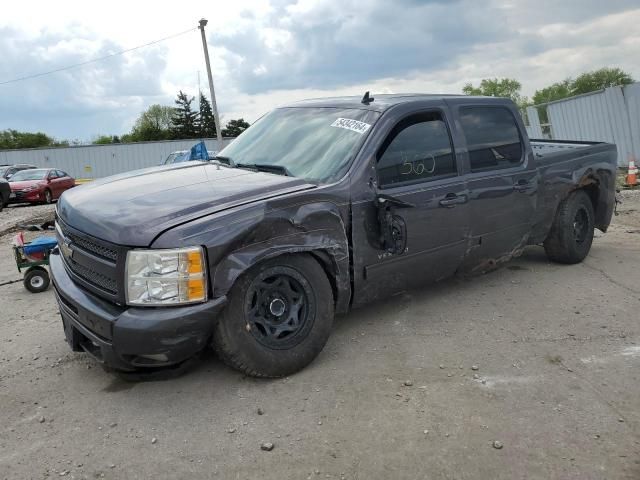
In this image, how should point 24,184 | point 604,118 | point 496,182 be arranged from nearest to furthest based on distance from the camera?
point 496,182, point 604,118, point 24,184

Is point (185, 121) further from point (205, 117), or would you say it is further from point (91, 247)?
point (91, 247)

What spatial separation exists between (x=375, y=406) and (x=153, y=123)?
9741 centimetres

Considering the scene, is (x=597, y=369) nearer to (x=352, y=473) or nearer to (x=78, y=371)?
(x=352, y=473)

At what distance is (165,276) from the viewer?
3.09m

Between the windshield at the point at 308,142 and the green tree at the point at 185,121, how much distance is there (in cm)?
8130

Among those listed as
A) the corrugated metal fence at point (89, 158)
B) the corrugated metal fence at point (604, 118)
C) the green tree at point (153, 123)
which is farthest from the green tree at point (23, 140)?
the corrugated metal fence at point (604, 118)

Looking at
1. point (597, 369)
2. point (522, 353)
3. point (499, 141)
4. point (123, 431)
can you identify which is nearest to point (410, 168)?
point (499, 141)

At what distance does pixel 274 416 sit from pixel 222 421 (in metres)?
0.29

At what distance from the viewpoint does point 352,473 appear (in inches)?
106

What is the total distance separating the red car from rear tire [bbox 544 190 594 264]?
17300 mm

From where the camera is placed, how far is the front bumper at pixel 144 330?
10.1 ft

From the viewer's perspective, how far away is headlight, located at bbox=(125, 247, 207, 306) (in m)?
3.08

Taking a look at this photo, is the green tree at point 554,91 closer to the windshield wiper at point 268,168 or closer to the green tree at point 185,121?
the green tree at point 185,121

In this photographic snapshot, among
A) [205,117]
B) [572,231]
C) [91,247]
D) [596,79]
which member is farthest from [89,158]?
[596,79]
